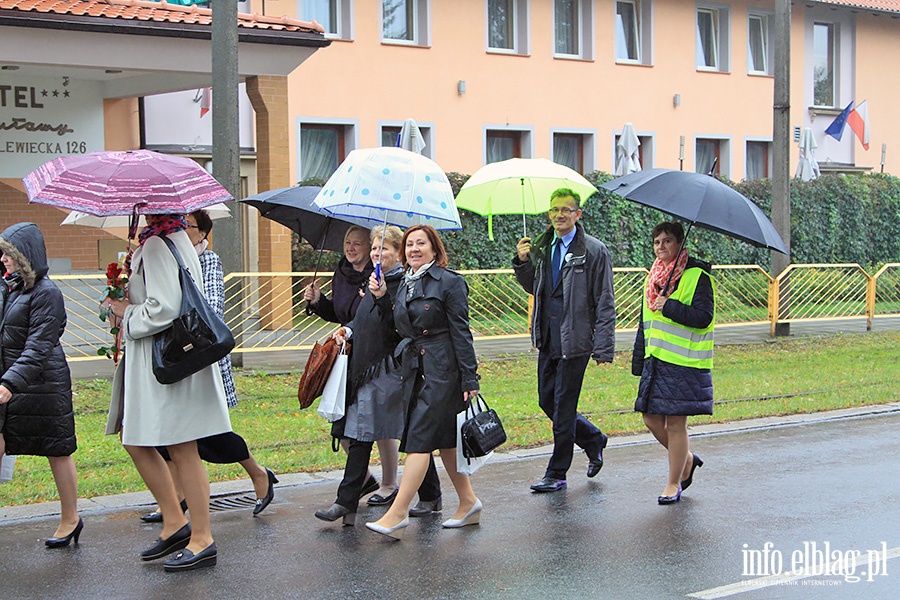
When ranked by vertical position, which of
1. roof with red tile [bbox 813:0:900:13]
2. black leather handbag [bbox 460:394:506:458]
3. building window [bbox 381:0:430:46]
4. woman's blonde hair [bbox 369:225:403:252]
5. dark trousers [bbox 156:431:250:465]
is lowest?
dark trousers [bbox 156:431:250:465]

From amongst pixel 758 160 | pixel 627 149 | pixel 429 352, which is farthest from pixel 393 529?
pixel 758 160

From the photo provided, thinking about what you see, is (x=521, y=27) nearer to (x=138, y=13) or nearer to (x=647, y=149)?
(x=647, y=149)

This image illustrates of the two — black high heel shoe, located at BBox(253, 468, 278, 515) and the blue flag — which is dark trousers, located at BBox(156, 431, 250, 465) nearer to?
black high heel shoe, located at BBox(253, 468, 278, 515)

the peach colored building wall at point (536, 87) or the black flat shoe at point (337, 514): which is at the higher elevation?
the peach colored building wall at point (536, 87)

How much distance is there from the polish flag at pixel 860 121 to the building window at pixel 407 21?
11636 mm

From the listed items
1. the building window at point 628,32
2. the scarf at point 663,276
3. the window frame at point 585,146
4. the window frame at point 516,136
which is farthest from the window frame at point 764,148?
the scarf at point 663,276

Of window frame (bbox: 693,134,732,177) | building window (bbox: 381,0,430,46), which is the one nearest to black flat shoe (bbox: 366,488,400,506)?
building window (bbox: 381,0,430,46)

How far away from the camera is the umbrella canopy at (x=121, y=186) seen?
229 inches

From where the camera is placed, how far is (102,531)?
7.01 meters

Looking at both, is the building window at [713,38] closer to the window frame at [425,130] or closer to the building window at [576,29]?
the building window at [576,29]

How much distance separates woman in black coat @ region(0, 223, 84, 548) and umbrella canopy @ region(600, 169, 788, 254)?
3359 millimetres

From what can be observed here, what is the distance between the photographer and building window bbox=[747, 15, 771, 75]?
1130 inches

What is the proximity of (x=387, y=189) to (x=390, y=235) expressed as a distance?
0.40m

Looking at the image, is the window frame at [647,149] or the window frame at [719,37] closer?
the window frame at [647,149]
